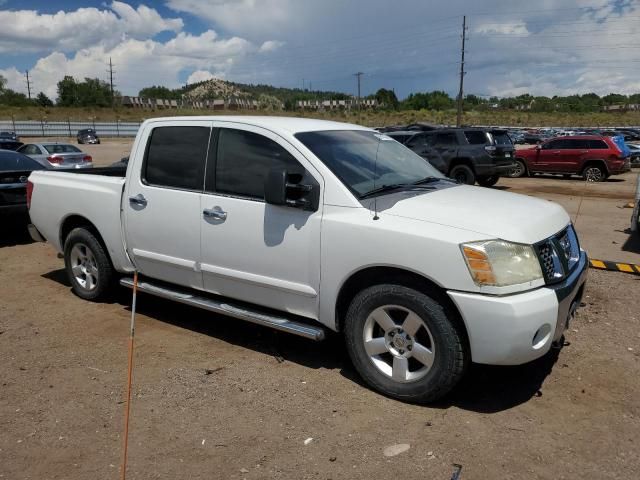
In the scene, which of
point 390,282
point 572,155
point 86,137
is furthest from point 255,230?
point 86,137

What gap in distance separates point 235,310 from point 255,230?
2.22ft

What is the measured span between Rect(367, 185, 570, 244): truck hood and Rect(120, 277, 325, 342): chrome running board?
3.29 ft

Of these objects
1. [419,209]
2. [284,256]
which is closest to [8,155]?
[284,256]

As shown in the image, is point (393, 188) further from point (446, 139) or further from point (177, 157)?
point (446, 139)

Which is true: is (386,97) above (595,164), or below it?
above

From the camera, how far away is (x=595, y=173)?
19.4 m

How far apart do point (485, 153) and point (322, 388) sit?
12.7 meters

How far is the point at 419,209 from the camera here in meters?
3.66

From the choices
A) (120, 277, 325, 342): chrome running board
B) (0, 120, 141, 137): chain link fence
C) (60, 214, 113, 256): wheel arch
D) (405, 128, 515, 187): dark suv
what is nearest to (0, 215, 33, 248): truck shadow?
(60, 214, 113, 256): wheel arch

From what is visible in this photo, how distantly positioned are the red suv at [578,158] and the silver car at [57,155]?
16.2 metres

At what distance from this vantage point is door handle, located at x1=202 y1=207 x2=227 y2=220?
4.29 m

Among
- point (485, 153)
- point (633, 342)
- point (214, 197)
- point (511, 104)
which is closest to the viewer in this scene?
point (214, 197)

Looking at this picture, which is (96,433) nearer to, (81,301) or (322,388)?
(322,388)

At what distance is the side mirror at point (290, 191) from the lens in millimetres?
3793
